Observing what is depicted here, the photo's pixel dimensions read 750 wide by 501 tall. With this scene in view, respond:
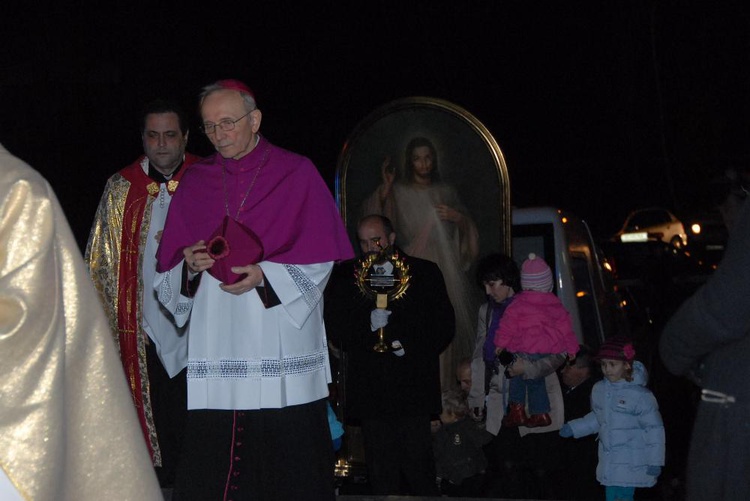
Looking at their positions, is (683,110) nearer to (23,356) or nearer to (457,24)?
(457,24)

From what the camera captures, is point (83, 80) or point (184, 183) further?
point (83, 80)

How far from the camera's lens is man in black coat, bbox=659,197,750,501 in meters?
3.92

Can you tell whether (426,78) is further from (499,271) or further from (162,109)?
(162,109)

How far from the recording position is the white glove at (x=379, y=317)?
6.68 metres

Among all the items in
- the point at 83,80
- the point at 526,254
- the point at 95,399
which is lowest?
the point at 95,399

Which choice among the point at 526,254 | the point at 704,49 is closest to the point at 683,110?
the point at 704,49

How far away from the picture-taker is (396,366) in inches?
267

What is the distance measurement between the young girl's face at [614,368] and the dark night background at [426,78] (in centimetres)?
889

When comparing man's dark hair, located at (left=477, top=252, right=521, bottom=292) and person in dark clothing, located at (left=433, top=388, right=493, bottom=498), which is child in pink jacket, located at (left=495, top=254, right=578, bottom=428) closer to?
man's dark hair, located at (left=477, top=252, right=521, bottom=292)

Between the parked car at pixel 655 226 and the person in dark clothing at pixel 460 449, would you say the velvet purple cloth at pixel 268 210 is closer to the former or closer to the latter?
the person in dark clothing at pixel 460 449

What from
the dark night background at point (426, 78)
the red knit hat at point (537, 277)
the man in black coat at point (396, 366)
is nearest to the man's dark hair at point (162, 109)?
the man in black coat at point (396, 366)

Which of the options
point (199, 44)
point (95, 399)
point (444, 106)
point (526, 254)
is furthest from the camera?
point (199, 44)

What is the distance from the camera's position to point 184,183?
5.49 meters

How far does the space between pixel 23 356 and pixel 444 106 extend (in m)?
5.16
